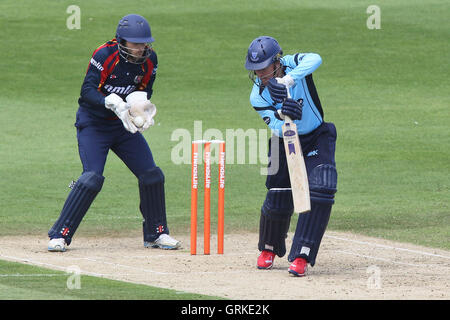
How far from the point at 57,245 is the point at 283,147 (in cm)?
222

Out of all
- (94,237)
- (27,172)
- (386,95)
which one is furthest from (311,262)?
(386,95)

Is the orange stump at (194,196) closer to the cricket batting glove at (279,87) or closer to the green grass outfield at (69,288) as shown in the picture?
the cricket batting glove at (279,87)

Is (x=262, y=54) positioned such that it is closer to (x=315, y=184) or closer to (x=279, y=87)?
(x=279, y=87)

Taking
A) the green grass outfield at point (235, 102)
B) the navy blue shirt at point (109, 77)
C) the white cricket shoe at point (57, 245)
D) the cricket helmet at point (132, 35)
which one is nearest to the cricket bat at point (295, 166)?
the cricket helmet at point (132, 35)

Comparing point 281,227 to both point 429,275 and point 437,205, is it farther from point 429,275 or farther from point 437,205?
point 437,205

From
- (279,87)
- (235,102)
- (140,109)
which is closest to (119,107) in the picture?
(140,109)

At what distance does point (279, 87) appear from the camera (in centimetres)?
830

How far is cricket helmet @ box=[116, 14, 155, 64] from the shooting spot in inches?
374

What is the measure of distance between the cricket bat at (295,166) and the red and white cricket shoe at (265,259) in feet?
2.15

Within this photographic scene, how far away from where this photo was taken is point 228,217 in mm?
11430

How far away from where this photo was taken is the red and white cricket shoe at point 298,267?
829cm
